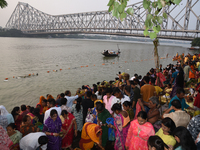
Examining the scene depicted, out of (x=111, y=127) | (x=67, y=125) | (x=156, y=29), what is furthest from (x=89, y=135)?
(x=156, y=29)

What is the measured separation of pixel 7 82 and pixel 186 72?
42.5 ft

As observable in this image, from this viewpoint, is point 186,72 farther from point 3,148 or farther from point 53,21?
point 53,21

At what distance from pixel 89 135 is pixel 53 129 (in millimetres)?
781

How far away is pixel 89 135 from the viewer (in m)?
3.01

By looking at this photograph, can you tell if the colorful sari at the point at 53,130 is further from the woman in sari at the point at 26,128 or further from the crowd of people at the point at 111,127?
the woman in sari at the point at 26,128

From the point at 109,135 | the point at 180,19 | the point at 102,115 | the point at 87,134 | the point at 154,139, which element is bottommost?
the point at 109,135

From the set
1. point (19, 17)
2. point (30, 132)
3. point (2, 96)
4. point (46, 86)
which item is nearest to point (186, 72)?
point (30, 132)

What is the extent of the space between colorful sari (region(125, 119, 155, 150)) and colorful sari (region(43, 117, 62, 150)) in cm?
155

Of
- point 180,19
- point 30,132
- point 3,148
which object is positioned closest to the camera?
point 3,148

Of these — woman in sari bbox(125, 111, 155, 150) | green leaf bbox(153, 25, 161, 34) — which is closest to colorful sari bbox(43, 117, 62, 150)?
woman in sari bbox(125, 111, 155, 150)

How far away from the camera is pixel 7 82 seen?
40.0ft

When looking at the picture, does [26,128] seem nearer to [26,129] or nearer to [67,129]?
[26,129]

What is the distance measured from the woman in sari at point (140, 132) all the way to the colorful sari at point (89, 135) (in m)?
0.68

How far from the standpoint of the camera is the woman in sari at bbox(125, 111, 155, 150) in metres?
2.44
